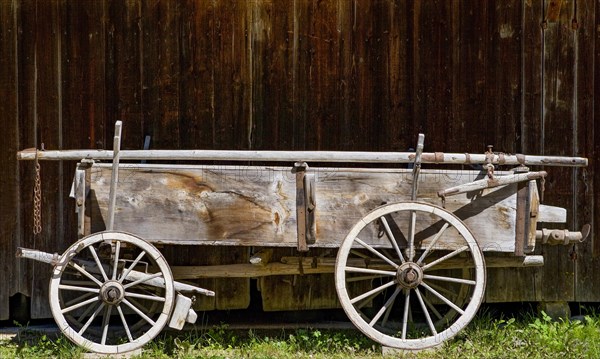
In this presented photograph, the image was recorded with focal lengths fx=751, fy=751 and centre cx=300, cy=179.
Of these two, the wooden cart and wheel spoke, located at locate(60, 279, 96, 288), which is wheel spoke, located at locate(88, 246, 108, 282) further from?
wheel spoke, located at locate(60, 279, 96, 288)

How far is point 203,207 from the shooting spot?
5371mm

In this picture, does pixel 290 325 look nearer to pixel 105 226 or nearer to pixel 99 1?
pixel 105 226

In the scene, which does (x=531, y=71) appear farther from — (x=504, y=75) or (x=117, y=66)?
(x=117, y=66)

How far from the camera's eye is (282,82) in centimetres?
613

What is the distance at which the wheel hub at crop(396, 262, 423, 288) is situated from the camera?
5.30 m

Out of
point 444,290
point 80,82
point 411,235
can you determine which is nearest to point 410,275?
point 411,235

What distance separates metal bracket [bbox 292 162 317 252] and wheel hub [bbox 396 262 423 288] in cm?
69

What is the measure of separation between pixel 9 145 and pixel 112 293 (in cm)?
170

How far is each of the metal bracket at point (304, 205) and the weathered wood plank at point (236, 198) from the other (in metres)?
0.06

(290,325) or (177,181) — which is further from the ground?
(177,181)

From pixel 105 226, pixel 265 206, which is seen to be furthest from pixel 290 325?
pixel 105 226

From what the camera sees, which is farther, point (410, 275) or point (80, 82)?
point (80, 82)

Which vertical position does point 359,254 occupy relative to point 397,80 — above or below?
below

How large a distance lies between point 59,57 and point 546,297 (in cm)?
450
